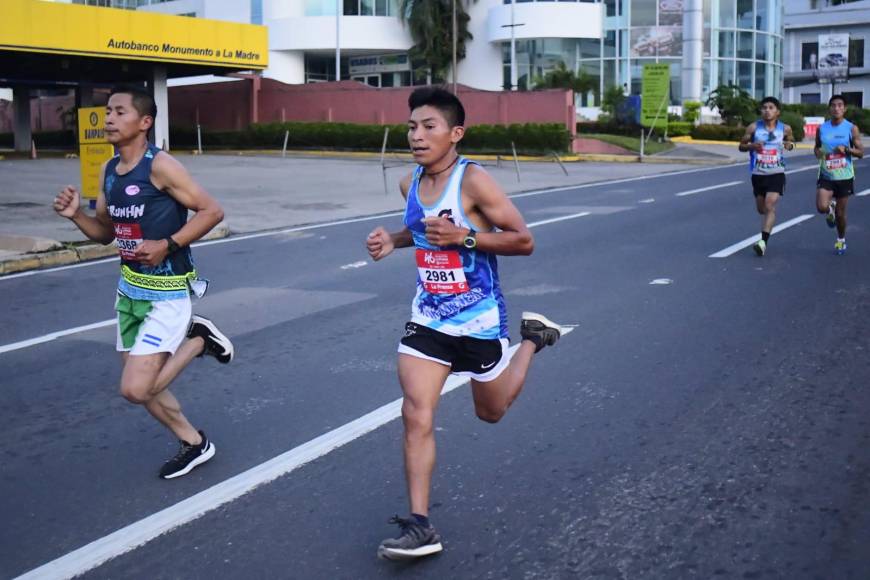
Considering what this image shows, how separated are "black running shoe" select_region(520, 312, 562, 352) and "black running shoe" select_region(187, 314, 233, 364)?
1430mm

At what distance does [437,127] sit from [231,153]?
4168cm

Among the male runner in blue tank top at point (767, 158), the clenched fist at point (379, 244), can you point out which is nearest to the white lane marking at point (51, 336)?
the clenched fist at point (379, 244)

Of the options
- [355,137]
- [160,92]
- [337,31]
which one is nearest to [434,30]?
[337,31]

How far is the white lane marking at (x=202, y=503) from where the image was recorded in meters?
4.17

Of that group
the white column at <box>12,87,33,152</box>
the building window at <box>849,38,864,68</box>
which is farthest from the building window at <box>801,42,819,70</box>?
the white column at <box>12,87,33,152</box>

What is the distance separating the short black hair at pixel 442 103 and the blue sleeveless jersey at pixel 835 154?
9.93 metres

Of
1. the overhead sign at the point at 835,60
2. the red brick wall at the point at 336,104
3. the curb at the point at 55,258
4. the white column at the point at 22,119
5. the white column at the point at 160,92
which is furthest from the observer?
the overhead sign at the point at 835,60

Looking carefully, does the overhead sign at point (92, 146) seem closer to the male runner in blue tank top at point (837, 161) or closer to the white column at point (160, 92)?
the male runner in blue tank top at point (837, 161)

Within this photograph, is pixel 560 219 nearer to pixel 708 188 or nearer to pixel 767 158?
pixel 767 158

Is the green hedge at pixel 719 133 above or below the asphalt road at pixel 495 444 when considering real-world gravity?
above

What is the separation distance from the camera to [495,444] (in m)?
5.66

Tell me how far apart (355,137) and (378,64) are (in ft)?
67.4

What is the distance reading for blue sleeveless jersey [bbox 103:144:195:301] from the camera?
5172 millimetres

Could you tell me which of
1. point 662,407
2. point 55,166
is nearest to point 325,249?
point 662,407
